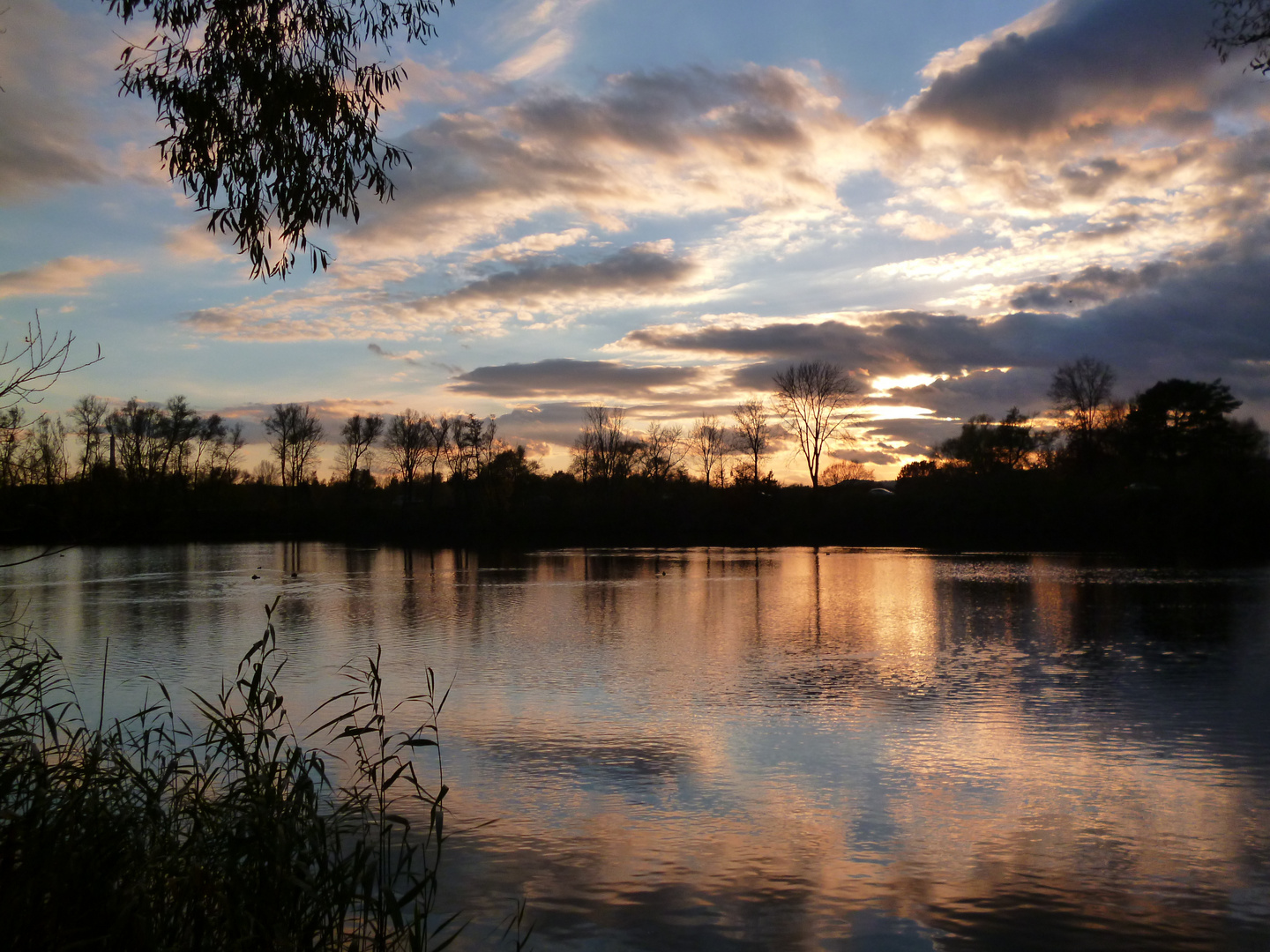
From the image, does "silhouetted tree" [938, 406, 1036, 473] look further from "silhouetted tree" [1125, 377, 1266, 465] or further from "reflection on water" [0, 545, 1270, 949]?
"reflection on water" [0, 545, 1270, 949]

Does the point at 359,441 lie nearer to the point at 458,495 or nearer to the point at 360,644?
the point at 458,495

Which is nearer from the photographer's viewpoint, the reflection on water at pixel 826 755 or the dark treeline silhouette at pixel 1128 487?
the reflection on water at pixel 826 755

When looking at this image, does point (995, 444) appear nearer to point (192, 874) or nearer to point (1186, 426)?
point (1186, 426)

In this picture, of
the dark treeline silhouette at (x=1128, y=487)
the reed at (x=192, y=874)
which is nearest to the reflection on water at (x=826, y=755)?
the reed at (x=192, y=874)

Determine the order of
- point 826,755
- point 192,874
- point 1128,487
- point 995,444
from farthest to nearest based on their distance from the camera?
point 995,444 < point 1128,487 < point 826,755 < point 192,874

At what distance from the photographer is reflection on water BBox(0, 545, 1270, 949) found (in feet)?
15.9

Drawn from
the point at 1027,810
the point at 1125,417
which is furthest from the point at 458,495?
the point at 1027,810

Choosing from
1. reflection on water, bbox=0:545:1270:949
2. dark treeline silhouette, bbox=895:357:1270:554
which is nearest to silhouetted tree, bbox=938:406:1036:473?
dark treeline silhouette, bbox=895:357:1270:554

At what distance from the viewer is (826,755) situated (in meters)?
7.59

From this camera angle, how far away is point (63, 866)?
3553mm

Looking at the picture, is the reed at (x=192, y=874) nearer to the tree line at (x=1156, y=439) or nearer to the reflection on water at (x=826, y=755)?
the reflection on water at (x=826, y=755)

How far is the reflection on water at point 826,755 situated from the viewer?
4848mm

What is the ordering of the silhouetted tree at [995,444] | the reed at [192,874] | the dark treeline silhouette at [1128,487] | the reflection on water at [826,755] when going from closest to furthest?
1. the reed at [192,874]
2. the reflection on water at [826,755]
3. the dark treeline silhouette at [1128,487]
4. the silhouetted tree at [995,444]

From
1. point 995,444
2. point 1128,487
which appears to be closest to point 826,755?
point 1128,487
